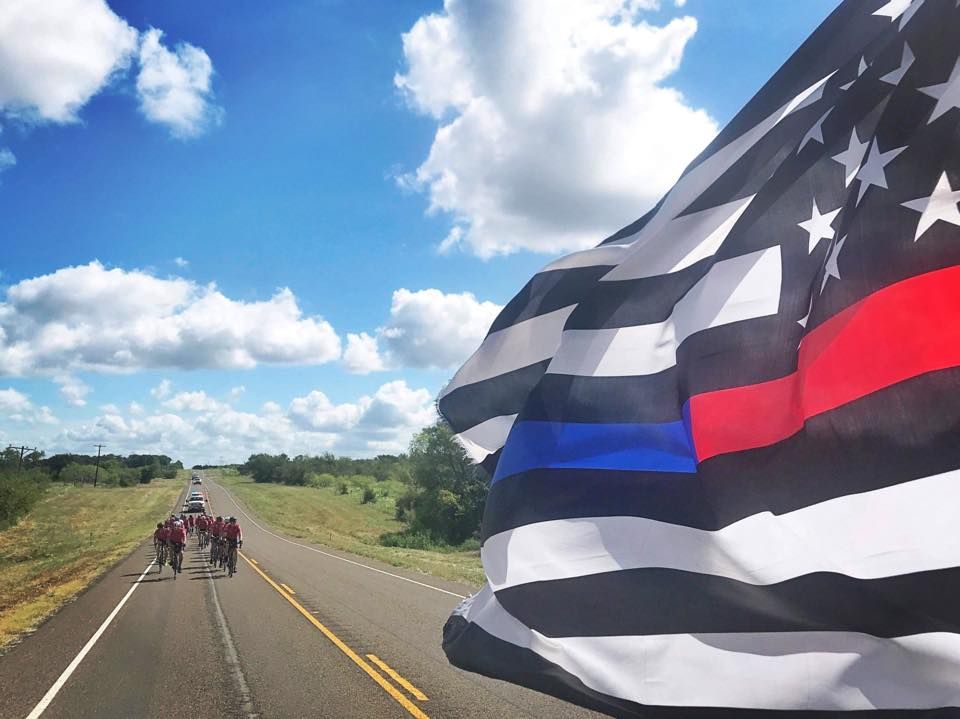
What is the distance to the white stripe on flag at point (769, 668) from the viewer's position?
2865mm

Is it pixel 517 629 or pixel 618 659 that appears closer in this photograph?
pixel 618 659

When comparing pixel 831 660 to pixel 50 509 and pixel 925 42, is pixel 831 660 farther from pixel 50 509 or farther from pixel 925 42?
pixel 50 509

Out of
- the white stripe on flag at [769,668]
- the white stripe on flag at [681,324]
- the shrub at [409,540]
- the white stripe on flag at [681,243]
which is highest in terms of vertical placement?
the white stripe on flag at [681,243]

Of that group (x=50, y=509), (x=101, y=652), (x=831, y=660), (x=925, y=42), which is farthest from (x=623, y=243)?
(x=50, y=509)

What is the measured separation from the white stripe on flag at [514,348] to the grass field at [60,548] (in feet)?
36.7

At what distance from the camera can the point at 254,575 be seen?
79.8 feet

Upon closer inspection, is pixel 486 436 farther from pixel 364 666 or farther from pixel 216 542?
pixel 216 542

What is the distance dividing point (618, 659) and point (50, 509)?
307 ft

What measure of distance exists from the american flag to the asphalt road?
368cm

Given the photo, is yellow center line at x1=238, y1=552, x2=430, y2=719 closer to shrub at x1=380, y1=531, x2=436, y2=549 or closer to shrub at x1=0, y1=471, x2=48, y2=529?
shrub at x1=380, y1=531, x2=436, y2=549

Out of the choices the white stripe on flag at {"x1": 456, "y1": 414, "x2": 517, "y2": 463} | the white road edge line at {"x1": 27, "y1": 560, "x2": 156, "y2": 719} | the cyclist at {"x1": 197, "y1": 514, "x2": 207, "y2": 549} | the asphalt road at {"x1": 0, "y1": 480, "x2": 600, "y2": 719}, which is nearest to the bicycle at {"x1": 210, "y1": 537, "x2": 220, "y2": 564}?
the asphalt road at {"x1": 0, "y1": 480, "x2": 600, "y2": 719}

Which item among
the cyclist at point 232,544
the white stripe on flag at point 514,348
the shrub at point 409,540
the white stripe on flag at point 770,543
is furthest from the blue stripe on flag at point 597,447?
the shrub at point 409,540

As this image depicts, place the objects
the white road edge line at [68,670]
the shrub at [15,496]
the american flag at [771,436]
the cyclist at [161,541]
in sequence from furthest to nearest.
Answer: the shrub at [15,496]
the cyclist at [161,541]
the white road edge line at [68,670]
the american flag at [771,436]

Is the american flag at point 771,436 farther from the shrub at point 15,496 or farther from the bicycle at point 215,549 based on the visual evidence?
the shrub at point 15,496
